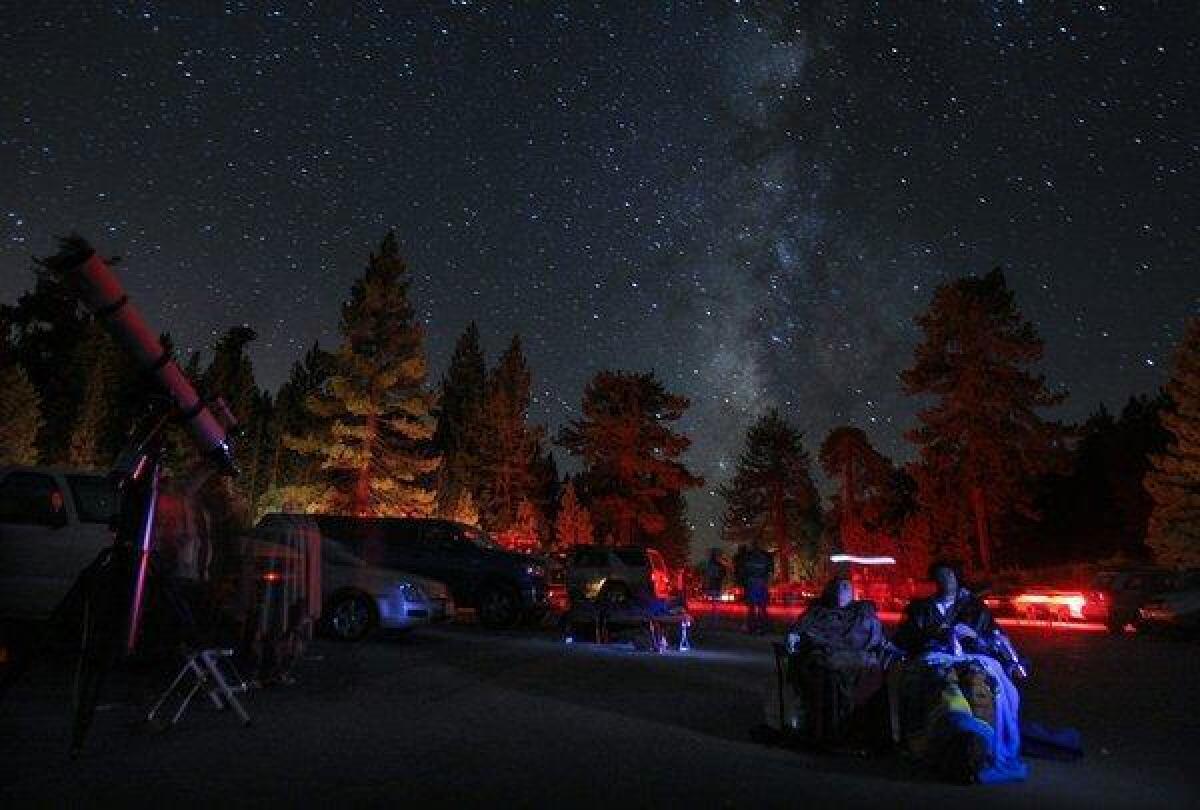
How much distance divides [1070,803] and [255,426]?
84209 mm

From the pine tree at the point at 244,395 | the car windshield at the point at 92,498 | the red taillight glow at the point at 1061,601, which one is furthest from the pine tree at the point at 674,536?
the car windshield at the point at 92,498

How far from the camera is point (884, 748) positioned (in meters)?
7.24

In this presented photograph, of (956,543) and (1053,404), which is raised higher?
(1053,404)

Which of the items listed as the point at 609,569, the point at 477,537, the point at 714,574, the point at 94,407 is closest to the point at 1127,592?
the point at 714,574

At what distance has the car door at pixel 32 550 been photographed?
1130cm

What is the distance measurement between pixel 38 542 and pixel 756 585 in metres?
14.7

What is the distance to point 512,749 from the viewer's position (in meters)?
7.00

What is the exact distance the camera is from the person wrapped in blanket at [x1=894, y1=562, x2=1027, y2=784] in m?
6.43

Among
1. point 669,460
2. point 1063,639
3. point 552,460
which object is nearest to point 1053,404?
point 669,460

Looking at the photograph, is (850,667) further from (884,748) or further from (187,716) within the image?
(187,716)

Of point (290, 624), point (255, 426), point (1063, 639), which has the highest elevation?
point (255, 426)

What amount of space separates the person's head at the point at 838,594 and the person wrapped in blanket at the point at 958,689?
23.3 inches

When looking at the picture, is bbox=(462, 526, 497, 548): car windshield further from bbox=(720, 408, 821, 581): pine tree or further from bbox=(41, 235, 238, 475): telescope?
bbox=(720, 408, 821, 581): pine tree

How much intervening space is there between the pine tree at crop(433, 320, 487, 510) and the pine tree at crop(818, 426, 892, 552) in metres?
33.7
